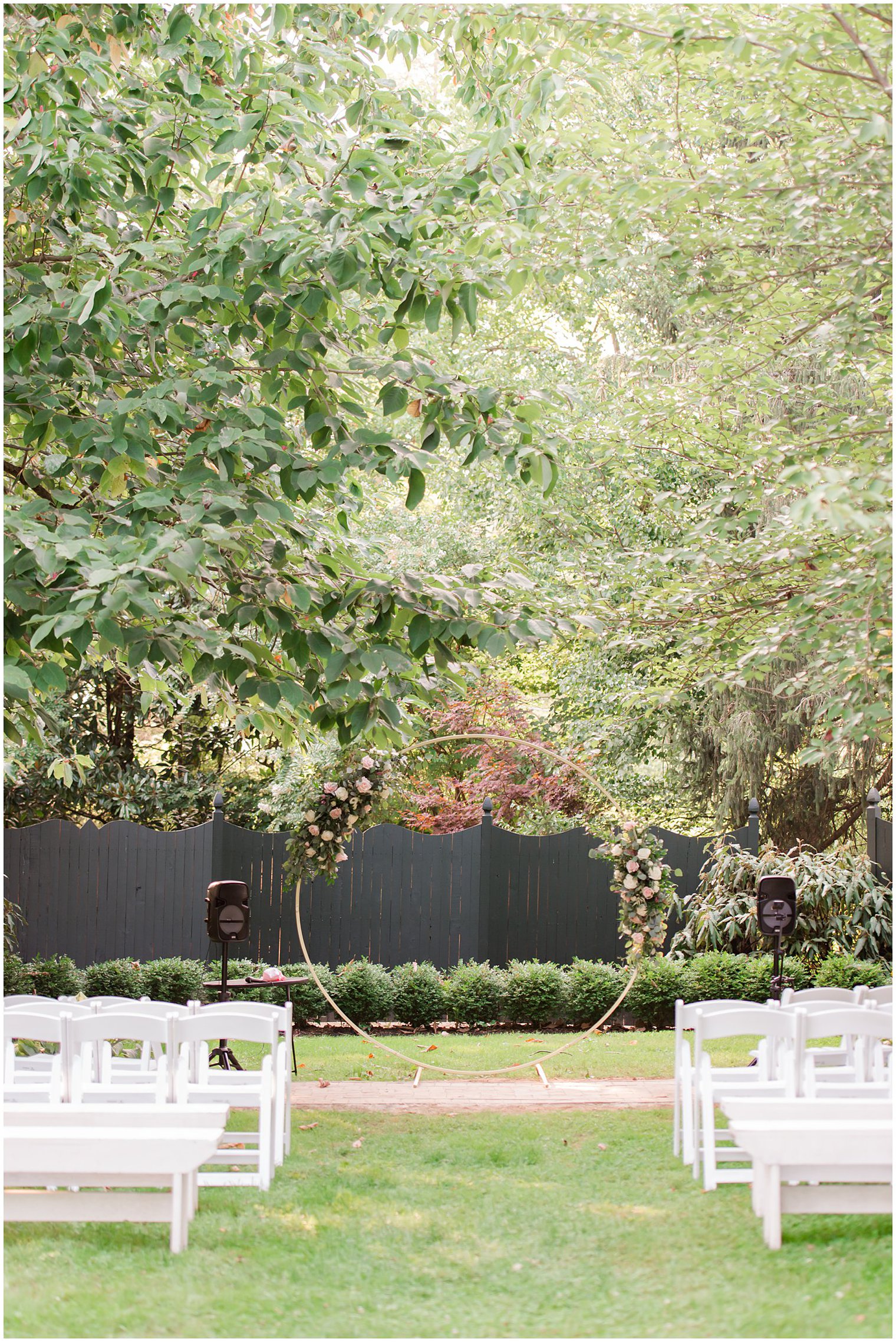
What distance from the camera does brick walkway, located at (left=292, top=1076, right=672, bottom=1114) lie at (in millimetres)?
6375

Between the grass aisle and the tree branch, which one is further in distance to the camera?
the tree branch

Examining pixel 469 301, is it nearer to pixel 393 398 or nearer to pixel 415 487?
pixel 393 398

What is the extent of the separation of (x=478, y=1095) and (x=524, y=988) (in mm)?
2314

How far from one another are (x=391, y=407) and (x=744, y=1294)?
318cm

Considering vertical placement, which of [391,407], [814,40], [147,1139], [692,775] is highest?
[814,40]

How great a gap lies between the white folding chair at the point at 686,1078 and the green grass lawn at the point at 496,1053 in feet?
7.84

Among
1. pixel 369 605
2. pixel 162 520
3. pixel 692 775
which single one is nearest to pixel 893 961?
pixel 692 775

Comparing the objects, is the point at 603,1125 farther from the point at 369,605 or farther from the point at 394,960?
the point at 394,960

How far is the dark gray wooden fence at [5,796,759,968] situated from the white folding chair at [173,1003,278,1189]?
520 centimetres

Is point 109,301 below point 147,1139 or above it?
above

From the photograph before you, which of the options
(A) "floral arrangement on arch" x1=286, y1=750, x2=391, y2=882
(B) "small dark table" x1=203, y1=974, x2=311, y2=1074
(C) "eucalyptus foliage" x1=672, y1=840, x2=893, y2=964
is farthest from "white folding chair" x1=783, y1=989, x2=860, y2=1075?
(A) "floral arrangement on arch" x1=286, y1=750, x2=391, y2=882

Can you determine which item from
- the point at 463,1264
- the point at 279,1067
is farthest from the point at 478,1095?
the point at 463,1264

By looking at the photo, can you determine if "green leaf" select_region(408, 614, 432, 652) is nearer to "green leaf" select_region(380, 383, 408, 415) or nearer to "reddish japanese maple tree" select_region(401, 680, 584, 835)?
"green leaf" select_region(380, 383, 408, 415)

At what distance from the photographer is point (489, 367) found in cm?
1277
